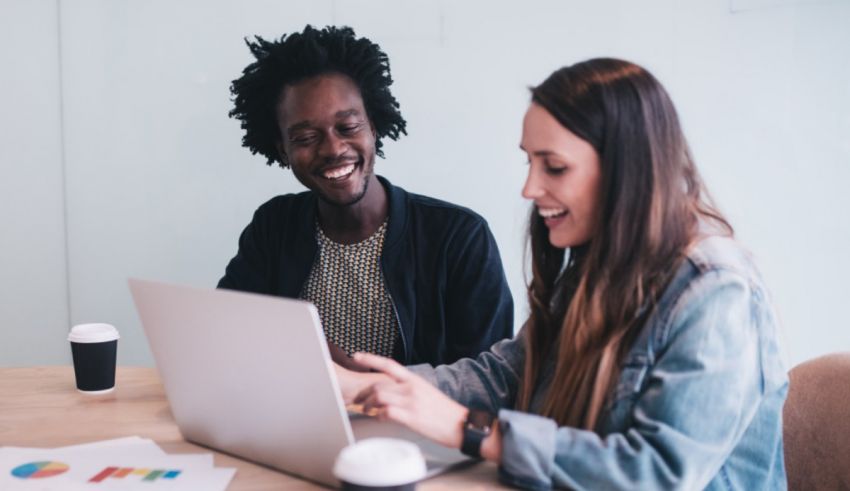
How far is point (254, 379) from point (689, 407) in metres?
0.51

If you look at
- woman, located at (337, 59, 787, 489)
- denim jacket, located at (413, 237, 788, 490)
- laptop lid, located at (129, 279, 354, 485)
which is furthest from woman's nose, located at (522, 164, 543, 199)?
laptop lid, located at (129, 279, 354, 485)

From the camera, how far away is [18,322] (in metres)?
2.39

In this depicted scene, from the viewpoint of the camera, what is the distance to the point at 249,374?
97cm

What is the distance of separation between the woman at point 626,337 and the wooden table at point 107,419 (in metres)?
0.11

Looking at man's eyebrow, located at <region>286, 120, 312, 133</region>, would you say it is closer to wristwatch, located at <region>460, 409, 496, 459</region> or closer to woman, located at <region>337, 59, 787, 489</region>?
woman, located at <region>337, 59, 787, 489</region>

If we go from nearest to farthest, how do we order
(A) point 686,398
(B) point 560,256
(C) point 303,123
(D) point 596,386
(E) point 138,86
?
(A) point 686,398 < (D) point 596,386 < (B) point 560,256 < (C) point 303,123 < (E) point 138,86

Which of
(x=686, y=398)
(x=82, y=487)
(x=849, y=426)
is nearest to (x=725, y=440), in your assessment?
(x=686, y=398)

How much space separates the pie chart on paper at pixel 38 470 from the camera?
3.31 feet

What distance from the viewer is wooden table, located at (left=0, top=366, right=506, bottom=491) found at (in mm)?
1006

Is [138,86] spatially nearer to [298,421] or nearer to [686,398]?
[298,421]

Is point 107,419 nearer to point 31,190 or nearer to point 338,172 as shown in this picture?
point 338,172

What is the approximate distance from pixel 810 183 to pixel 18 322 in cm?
240

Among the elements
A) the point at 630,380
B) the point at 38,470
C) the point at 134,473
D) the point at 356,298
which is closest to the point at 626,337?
the point at 630,380

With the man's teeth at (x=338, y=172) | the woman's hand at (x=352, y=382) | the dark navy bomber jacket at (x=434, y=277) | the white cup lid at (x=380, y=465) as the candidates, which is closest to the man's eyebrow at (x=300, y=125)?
the man's teeth at (x=338, y=172)
